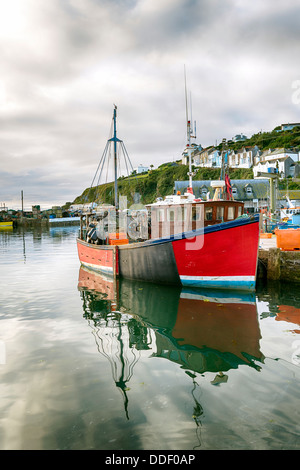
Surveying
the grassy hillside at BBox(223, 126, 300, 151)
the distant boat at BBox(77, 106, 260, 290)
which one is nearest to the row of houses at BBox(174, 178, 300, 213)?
the grassy hillside at BBox(223, 126, 300, 151)

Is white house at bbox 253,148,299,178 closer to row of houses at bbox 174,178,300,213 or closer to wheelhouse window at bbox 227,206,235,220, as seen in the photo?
row of houses at bbox 174,178,300,213

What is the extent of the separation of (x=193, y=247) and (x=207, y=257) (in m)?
0.68

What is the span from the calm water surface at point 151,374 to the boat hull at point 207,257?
3.36ft

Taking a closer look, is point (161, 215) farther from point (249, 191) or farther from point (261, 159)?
point (261, 159)

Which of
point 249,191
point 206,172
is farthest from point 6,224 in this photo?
point 206,172

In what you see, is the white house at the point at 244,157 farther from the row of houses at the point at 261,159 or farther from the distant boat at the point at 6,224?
the distant boat at the point at 6,224

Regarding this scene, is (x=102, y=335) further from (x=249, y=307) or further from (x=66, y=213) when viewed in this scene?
(x=66, y=213)

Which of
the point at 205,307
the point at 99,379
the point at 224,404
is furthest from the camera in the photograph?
the point at 205,307

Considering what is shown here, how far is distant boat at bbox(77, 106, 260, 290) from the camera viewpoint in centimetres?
1148

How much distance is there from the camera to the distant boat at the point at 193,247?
1148 centimetres

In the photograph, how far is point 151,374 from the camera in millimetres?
5859

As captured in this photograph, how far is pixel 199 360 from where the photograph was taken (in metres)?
6.39
